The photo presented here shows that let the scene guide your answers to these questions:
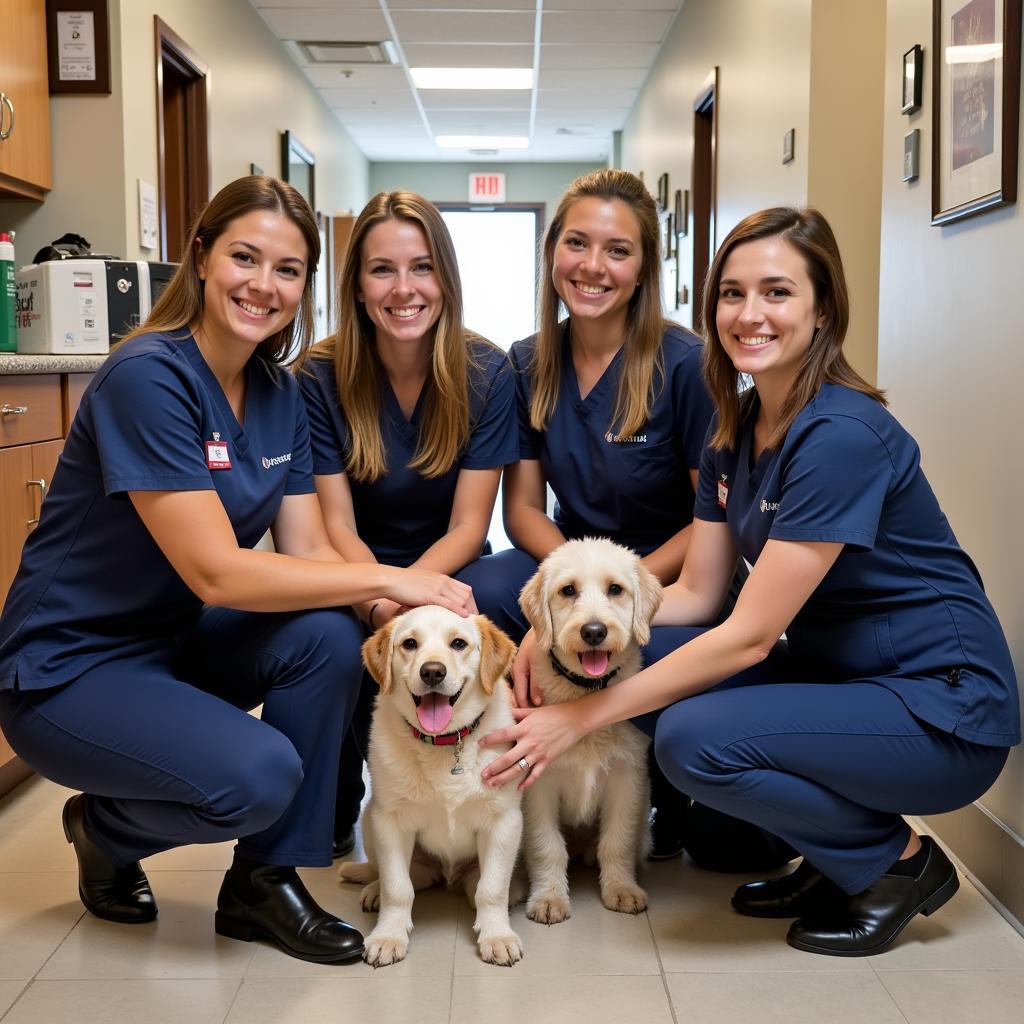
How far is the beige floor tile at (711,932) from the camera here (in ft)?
5.88

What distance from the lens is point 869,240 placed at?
367 cm

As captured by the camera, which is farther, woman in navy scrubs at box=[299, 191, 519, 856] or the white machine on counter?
the white machine on counter

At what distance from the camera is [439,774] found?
1.83m

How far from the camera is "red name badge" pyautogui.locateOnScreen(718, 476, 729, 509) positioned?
2062 mm

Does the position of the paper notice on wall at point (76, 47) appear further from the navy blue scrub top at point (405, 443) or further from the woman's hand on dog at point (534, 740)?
the woman's hand on dog at point (534, 740)

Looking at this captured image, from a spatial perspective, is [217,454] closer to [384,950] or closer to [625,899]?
[384,950]

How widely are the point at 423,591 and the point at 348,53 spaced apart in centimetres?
644

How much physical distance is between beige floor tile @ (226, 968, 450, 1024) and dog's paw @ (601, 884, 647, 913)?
0.36 m

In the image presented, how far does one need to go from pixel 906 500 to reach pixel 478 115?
8.60 meters

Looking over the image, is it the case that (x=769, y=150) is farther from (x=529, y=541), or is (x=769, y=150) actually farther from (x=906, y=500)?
(x=906, y=500)

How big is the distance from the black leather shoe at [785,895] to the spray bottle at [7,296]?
100 inches

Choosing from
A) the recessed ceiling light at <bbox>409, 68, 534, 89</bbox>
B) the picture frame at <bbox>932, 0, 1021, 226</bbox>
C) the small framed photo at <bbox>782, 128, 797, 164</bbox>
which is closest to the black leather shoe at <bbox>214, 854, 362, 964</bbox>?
the picture frame at <bbox>932, 0, 1021, 226</bbox>

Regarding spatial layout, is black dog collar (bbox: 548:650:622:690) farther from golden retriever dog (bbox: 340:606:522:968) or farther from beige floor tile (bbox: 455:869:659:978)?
beige floor tile (bbox: 455:869:659:978)

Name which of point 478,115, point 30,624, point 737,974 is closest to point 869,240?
point 737,974
